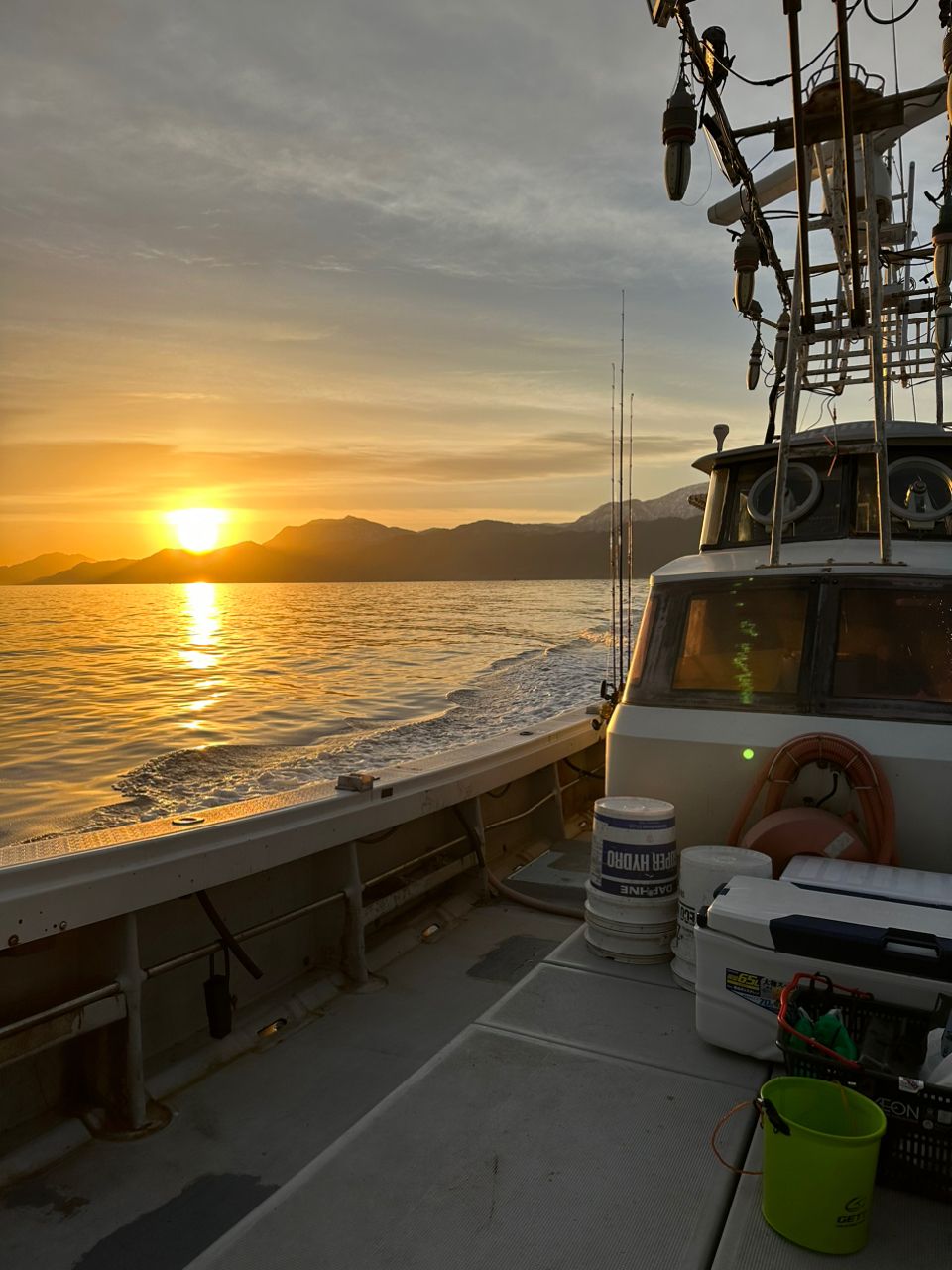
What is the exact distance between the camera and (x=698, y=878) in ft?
11.9

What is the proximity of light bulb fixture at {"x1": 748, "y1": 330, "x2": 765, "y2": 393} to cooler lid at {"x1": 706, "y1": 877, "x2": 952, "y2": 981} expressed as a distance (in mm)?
5757

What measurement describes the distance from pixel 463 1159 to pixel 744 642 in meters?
2.82

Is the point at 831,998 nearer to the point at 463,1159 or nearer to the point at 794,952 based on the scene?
the point at 794,952

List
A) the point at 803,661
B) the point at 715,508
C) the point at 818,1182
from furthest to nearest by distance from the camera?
the point at 715,508 → the point at 803,661 → the point at 818,1182

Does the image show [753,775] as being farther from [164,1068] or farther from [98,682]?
[98,682]

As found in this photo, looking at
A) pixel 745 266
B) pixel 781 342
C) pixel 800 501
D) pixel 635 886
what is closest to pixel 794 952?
pixel 635 886

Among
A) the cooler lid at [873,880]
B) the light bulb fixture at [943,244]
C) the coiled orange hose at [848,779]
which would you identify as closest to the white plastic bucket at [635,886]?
the coiled orange hose at [848,779]

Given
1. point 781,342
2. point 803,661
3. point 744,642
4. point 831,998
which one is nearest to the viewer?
point 831,998

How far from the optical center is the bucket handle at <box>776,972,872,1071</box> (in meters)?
2.38

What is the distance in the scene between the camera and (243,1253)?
215cm

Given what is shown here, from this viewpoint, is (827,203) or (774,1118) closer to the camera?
(774,1118)

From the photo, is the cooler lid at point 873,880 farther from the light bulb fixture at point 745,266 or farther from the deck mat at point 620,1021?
the light bulb fixture at point 745,266

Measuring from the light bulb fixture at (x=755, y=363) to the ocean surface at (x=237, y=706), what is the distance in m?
8.40

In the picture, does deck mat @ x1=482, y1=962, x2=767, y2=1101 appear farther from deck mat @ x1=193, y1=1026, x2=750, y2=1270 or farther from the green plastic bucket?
the green plastic bucket
